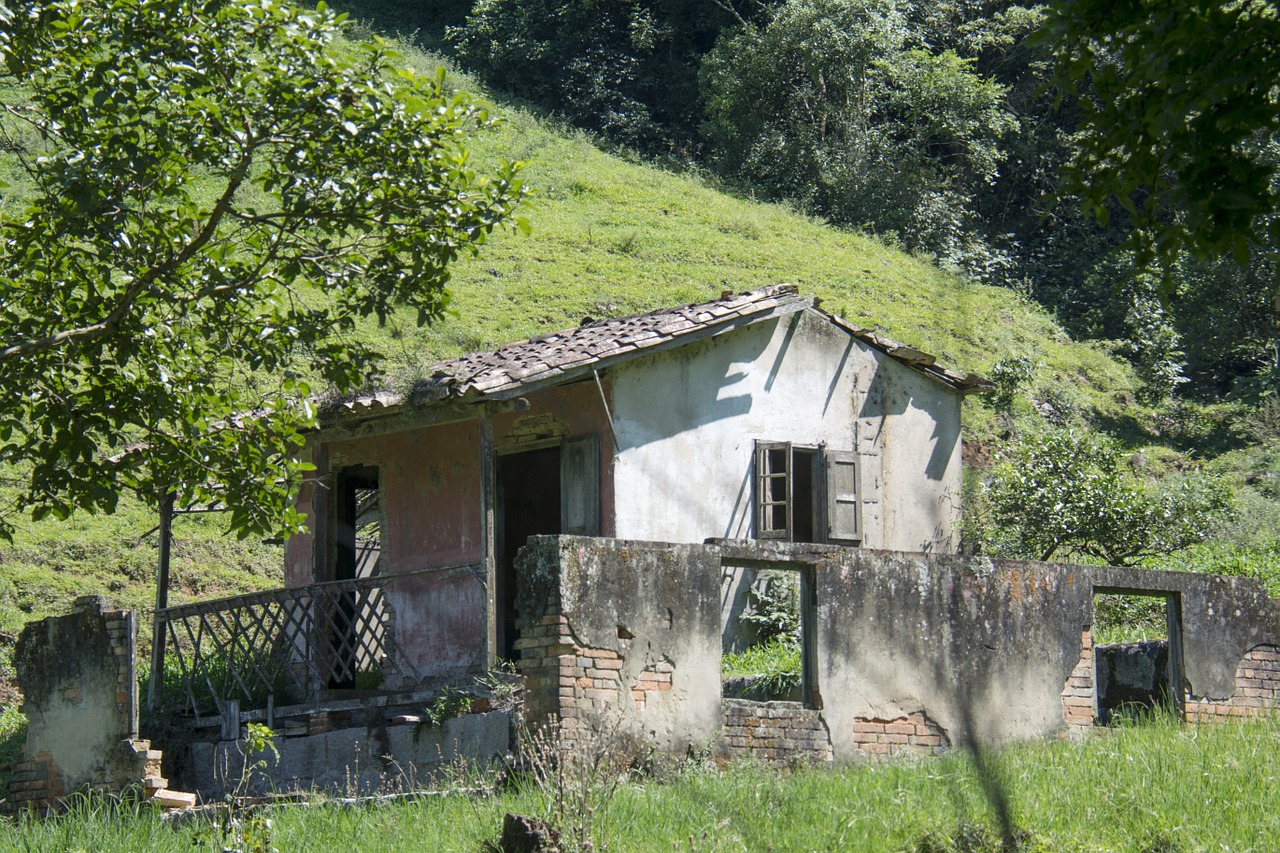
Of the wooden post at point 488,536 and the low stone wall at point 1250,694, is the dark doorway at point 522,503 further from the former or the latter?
the low stone wall at point 1250,694

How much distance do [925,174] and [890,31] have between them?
149 inches

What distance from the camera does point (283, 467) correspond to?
952cm

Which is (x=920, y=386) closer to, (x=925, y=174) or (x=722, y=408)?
(x=722, y=408)

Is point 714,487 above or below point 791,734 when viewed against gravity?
above

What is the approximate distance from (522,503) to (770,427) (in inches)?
123

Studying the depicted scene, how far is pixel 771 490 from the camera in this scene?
13.7m

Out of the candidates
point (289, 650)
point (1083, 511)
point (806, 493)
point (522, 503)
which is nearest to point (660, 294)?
point (1083, 511)

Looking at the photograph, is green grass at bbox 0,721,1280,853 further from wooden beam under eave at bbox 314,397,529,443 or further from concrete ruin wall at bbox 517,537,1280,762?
wooden beam under eave at bbox 314,397,529,443

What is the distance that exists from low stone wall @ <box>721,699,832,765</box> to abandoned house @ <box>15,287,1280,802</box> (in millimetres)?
14

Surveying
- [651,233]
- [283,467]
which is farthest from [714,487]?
[651,233]

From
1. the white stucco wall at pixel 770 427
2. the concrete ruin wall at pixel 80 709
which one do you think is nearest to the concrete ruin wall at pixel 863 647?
the white stucco wall at pixel 770 427

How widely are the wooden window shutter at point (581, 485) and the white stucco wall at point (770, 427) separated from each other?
9.6 inches

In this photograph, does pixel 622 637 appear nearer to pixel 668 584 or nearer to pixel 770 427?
pixel 668 584

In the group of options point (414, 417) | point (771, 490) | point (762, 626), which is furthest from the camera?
point (771, 490)
